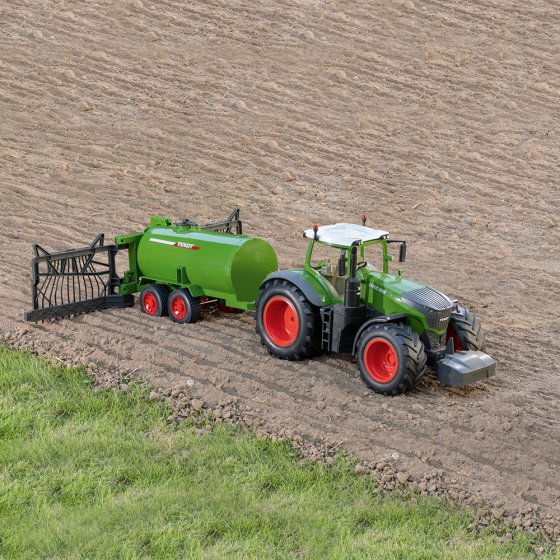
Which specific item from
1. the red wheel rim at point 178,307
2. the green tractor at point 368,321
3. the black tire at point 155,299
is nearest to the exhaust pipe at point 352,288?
the green tractor at point 368,321

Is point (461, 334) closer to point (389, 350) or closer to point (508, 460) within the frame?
point (389, 350)

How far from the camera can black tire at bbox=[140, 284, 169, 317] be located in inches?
501

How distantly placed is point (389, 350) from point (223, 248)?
106 inches

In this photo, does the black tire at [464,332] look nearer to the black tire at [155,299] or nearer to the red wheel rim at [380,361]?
the red wheel rim at [380,361]

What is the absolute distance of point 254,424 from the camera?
9.98 metres

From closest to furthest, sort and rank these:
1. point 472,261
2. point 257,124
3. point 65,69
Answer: point 472,261
point 257,124
point 65,69

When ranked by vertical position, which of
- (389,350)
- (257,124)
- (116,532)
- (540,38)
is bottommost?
(116,532)

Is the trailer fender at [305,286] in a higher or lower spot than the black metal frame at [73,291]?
higher

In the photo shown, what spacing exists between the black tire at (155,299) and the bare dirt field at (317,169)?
0.22m

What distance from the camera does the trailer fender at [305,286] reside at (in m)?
11.0

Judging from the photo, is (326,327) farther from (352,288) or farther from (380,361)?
(380,361)

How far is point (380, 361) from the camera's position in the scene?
1066cm

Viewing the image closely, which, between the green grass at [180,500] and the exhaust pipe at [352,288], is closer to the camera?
the green grass at [180,500]

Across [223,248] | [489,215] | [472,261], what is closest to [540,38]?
[489,215]
